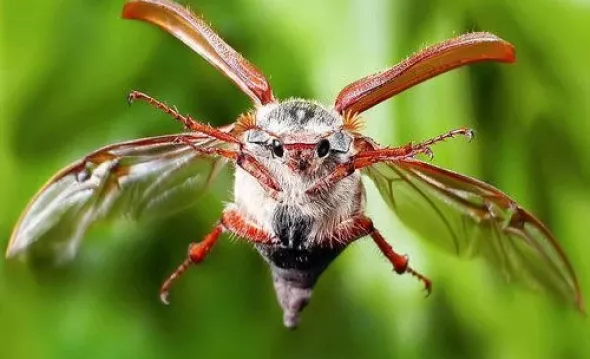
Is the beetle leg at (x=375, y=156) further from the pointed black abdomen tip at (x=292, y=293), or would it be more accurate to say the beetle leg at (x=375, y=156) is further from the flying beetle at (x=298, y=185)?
the pointed black abdomen tip at (x=292, y=293)

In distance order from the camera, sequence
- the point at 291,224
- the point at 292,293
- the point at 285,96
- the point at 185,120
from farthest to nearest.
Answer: the point at 285,96, the point at 292,293, the point at 291,224, the point at 185,120

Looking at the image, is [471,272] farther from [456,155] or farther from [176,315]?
[176,315]

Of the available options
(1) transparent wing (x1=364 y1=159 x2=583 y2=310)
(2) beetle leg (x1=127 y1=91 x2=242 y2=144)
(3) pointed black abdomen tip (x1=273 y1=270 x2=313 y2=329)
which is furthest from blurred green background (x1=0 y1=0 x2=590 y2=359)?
(2) beetle leg (x1=127 y1=91 x2=242 y2=144)

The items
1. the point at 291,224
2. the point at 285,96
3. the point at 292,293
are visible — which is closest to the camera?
the point at 291,224

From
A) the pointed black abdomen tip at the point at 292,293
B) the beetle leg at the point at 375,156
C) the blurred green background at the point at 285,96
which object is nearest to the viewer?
the beetle leg at the point at 375,156

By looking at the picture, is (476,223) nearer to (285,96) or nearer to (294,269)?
(294,269)

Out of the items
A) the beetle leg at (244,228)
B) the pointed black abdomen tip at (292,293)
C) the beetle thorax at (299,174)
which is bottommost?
the pointed black abdomen tip at (292,293)

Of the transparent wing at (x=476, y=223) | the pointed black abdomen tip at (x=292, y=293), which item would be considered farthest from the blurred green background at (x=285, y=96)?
the pointed black abdomen tip at (x=292, y=293)

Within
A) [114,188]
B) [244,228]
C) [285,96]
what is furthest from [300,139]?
[285,96]
